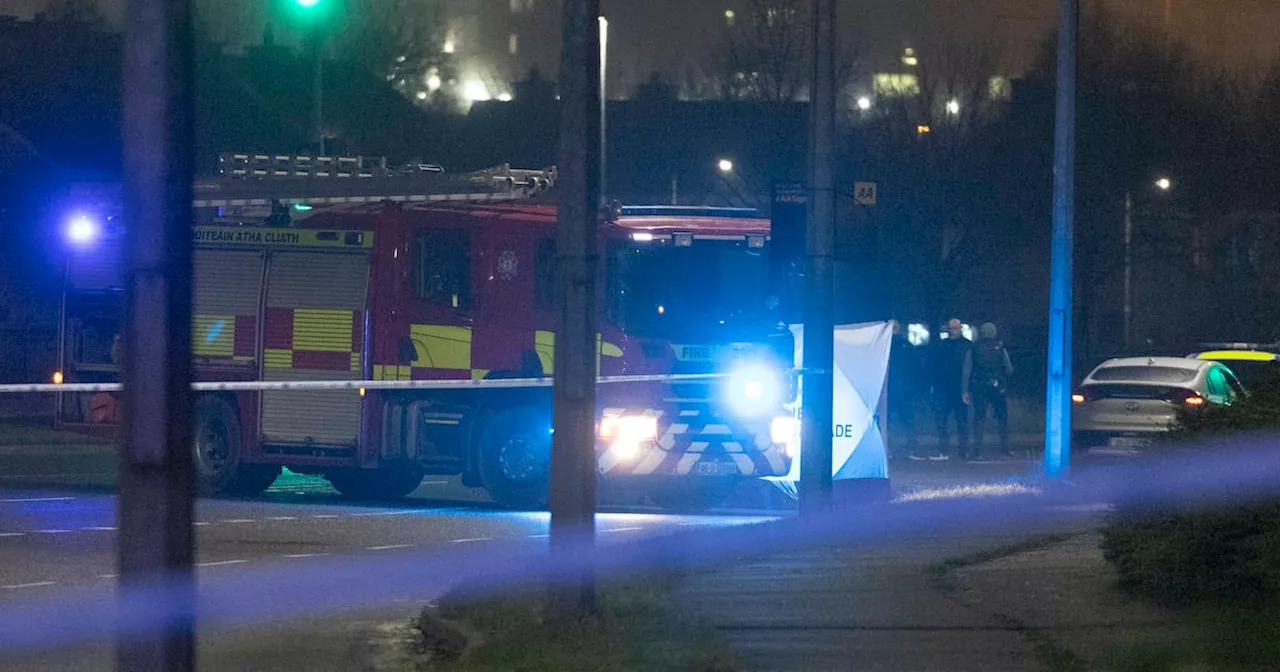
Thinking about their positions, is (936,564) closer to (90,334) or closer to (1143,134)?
(90,334)

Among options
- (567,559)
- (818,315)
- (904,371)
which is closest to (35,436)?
(904,371)

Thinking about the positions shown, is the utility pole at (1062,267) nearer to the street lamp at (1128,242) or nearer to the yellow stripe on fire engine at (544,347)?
the yellow stripe on fire engine at (544,347)

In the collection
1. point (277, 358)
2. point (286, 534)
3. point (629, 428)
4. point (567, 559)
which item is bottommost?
point (286, 534)

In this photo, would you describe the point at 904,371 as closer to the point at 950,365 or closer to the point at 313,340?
the point at 950,365

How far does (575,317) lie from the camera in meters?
7.90

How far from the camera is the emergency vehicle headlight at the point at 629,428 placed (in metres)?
15.5

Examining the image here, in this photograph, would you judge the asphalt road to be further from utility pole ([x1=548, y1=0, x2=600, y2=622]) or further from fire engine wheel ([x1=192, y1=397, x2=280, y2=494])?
utility pole ([x1=548, y1=0, x2=600, y2=622])

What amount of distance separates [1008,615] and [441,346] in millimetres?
7823

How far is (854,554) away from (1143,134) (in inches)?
1038

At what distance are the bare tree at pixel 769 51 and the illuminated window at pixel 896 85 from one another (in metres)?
4.00

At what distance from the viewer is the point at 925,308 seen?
115 ft

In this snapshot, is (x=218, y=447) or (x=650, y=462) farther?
(x=218, y=447)

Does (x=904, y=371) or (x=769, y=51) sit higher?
(x=769, y=51)

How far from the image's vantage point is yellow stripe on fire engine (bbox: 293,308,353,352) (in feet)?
51.6
